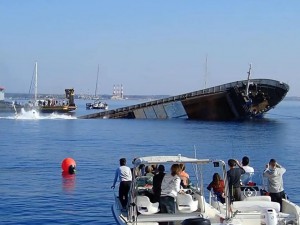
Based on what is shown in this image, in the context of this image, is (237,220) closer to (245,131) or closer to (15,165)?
(15,165)

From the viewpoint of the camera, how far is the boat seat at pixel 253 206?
16844 millimetres

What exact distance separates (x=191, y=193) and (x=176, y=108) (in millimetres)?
84970

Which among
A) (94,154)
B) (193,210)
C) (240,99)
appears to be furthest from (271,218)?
(240,99)

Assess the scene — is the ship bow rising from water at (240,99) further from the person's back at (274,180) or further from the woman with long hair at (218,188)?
the woman with long hair at (218,188)

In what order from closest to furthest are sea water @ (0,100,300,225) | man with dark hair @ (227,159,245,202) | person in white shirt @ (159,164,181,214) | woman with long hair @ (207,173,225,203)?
1. person in white shirt @ (159,164,181,214)
2. man with dark hair @ (227,159,245,202)
3. woman with long hair @ (207,173,225,203)
4. sea water @ (0,100,300,225)

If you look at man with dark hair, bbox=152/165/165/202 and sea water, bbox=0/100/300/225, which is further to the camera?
sea water, bbox=0/100/300/225

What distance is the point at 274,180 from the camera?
18.8 meters

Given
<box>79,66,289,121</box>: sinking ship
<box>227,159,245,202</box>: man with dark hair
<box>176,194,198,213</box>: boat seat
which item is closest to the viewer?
<box>176,194,198,213</box>: boat seat

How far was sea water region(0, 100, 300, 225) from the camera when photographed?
2792cm

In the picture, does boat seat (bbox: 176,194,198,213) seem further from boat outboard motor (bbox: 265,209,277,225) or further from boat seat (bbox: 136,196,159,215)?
boat outboard motor (bbox: 265,209,277,225)

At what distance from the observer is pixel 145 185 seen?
18734 mm

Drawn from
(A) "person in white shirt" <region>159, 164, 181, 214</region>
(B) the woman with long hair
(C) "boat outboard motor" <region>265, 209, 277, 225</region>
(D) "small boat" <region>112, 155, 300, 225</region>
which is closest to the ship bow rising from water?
(B) the woman with long hair

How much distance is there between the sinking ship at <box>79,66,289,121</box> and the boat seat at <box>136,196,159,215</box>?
75450mm

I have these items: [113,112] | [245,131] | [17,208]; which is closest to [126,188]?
[17,208]
